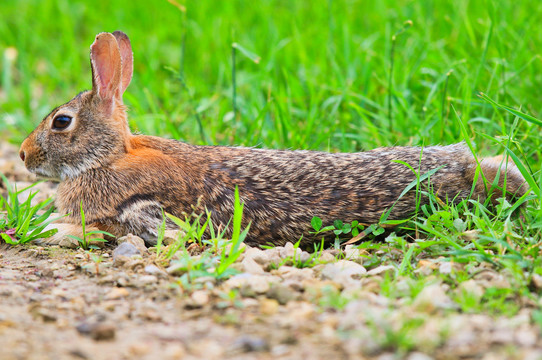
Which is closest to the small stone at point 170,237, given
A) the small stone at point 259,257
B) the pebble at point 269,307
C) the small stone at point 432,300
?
the small stone at point 259,257

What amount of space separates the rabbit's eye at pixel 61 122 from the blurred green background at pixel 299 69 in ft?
3.44

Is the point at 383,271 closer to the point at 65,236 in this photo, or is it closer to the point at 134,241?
the point at 134,241

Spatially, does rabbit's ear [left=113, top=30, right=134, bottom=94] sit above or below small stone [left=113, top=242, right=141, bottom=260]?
above

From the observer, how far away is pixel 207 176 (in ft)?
15.7

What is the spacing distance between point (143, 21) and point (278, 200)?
5.18 metres

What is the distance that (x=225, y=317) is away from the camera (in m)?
3.11

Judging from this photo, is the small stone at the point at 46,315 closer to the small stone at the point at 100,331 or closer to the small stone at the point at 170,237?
the small stone at the point at 100,331

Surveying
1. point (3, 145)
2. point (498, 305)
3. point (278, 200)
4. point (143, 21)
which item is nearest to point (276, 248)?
point (278, 200)

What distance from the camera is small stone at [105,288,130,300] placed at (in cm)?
345

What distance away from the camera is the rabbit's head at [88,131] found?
5004 mm

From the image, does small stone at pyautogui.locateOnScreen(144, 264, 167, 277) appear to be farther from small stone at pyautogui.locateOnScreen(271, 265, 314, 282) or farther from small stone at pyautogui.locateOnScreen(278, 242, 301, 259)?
small stone at pyautogui.locateOnScreen(278, 242, 301, 259)

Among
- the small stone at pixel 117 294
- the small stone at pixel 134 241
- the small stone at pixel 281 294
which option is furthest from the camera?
the small stone at pixel 134 241

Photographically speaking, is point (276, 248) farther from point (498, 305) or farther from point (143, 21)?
point (143, 21)

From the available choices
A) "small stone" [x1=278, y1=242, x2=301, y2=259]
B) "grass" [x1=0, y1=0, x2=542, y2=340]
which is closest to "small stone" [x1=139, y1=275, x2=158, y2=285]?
"grass" [x1=0, y1=0, x2=542, y2=340]
